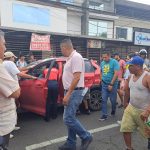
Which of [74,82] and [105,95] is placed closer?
[74,82]

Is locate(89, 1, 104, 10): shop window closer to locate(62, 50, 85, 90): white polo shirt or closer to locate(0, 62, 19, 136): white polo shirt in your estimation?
locate(62, 50, 85, 90): white polo shirt

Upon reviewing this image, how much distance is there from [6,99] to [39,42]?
493 inches

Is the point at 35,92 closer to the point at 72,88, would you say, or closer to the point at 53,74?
the point at 53,74

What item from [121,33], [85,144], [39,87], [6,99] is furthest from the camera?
[121,33]

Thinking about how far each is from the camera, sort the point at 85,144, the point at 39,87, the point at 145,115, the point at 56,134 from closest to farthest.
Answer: the point at 145,115
the point at 85,144
the point at 56,134
the point at 39,87

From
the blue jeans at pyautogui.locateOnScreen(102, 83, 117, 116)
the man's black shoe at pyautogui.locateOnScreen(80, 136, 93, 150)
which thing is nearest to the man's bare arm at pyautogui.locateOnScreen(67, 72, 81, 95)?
the man's black shoe at pyautogui.locateOnScreen(80, 136, 93, 150)

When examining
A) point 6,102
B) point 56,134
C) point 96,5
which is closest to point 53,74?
point 56,134

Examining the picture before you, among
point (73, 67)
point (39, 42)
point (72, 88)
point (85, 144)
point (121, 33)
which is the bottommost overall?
point (85, 144)

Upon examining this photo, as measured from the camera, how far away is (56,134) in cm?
550

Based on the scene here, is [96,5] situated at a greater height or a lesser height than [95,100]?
greater

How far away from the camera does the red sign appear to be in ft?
49.4

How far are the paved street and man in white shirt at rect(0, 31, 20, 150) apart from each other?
202cm

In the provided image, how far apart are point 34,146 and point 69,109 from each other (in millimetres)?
1067

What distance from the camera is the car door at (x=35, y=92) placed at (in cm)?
623
